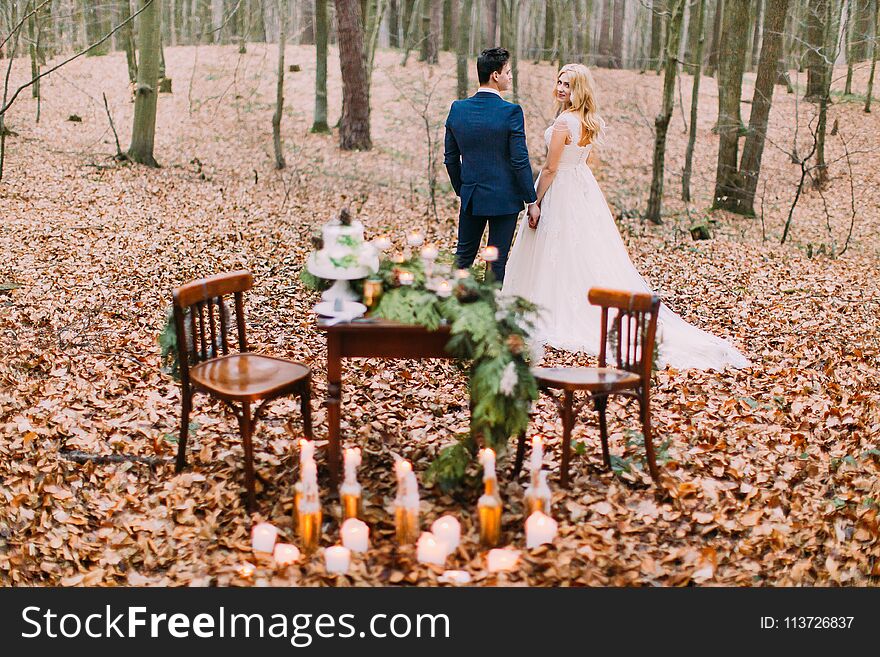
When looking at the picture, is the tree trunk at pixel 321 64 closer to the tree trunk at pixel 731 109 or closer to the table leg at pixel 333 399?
the tree trunk at pixel 731 109

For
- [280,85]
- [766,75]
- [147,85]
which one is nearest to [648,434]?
[766,75]

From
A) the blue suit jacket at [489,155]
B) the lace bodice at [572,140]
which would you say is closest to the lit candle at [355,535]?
the blue suit jacket at [489,155]

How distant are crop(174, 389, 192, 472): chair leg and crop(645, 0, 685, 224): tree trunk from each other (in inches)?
353

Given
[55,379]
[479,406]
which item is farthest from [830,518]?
[55,379]

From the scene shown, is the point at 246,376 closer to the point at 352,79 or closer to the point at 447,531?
the point at 447,531

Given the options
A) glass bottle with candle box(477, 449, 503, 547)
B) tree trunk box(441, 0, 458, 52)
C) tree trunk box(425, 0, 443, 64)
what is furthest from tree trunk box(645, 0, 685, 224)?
tree trunk box(441, 0, 458, 52)

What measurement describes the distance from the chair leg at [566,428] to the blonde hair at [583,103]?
3012mm

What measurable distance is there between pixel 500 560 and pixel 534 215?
153 inches

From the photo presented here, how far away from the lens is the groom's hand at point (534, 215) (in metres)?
6.94

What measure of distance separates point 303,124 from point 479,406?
1697 centimetres

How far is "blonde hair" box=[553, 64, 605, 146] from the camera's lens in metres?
6.47

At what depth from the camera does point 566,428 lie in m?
4.43

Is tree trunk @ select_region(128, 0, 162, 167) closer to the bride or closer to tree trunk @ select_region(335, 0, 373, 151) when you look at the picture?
tree trunk @ select_region(335, 0, 373, 151)

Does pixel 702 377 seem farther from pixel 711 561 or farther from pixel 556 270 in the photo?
pixel 711 561
